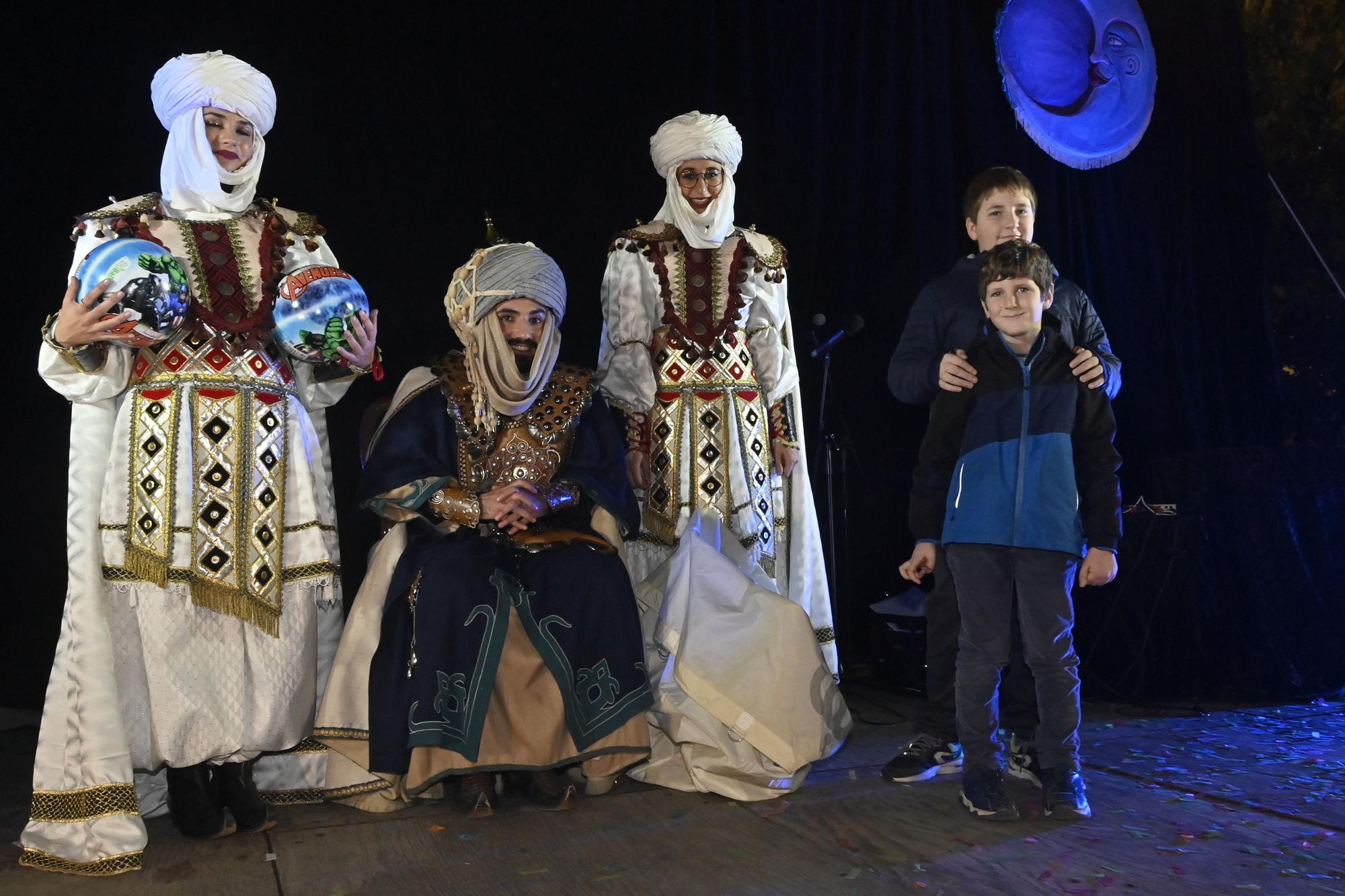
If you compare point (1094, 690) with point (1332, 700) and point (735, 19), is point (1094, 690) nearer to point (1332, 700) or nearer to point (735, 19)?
point (1332, 700)

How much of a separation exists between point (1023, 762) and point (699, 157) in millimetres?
1950

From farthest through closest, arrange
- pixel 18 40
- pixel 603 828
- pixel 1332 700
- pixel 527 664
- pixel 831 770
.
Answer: pixel 1332 700
pixel 18 40
pixel 831 770
pixel 527 664
pixel 603 828

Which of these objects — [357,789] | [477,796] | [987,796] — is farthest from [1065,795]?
[357,789]

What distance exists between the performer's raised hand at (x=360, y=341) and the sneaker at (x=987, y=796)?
5.71ft

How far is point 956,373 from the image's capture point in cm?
261

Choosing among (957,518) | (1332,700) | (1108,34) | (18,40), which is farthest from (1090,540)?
(18,40)

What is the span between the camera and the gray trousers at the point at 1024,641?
8.16ft

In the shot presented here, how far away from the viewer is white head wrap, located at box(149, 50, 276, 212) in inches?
105

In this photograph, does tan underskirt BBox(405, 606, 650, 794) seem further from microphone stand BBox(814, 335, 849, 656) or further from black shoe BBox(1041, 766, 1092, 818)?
microphone stand BBox(814, 335, 849, 656)

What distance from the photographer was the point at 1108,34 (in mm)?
4777

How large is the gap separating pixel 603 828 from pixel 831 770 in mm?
763

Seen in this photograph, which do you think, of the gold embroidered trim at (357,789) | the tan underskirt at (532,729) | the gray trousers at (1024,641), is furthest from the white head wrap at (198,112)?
the gray trousers at (1024,641)

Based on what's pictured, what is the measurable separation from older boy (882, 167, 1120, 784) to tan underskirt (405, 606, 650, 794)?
2.23 ft

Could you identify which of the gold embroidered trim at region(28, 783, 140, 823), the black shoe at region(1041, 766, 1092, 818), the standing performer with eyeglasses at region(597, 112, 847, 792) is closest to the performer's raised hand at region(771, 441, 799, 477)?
the standing performer with eyeglasses at region(597, 112, 847, 792)
